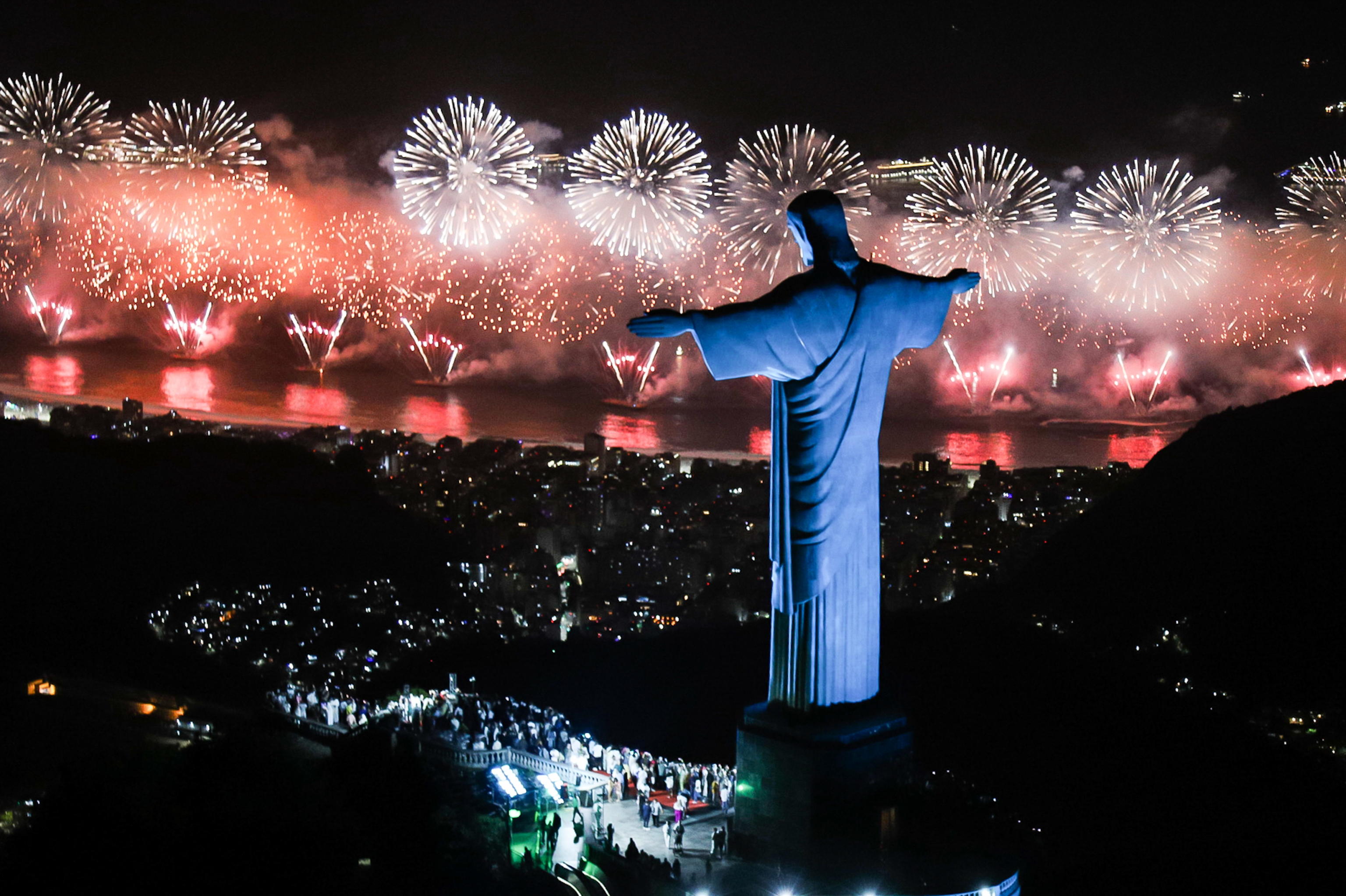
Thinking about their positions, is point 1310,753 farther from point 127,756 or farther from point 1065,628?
point 127,756

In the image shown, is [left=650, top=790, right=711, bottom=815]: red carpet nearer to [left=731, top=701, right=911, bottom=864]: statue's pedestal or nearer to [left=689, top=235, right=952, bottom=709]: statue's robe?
[left=731, top=701, right=911, bottom=864]: statue's pedestal

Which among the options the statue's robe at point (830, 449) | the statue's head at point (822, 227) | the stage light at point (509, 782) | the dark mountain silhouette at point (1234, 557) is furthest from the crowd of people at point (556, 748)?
the dark mountain silhouette at point (1234, 557)

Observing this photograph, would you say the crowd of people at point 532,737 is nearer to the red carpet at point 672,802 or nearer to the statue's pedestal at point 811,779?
the red carpet at point 672,802

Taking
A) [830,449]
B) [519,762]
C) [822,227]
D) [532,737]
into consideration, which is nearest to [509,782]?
[519,762]

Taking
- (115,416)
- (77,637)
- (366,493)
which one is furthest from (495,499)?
(77,637)

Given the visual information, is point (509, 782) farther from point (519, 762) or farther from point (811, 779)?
point (811, 779)

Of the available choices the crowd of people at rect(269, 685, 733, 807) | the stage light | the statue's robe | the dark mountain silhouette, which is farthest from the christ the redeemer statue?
the dark mountain silhouette
